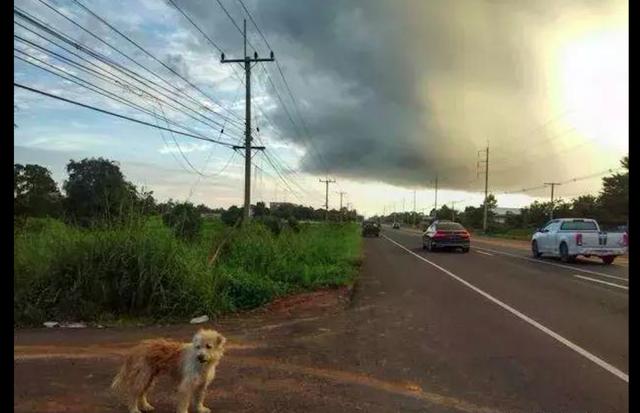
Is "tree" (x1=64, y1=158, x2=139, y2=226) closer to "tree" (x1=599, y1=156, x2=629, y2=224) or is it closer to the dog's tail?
the dog's tail

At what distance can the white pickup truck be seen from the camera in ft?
83.6

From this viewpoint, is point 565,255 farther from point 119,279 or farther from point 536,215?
point 536,215

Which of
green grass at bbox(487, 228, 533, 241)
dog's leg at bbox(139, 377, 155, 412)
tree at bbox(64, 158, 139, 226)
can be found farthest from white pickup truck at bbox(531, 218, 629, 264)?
green grass at bbox(487, 228, 533, 241)

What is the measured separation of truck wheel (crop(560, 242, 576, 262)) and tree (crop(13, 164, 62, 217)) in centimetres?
2709

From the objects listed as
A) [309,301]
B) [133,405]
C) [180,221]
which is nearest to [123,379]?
[133,405]

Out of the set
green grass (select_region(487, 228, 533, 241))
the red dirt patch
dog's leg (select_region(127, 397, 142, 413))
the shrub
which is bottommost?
green grass (select_region(487, 228, 533, 241))

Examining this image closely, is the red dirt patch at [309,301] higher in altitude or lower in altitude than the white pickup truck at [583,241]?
lower

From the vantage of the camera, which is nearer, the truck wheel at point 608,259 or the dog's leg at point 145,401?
the dog's leg at point 145,401

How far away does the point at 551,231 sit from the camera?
1118 inches

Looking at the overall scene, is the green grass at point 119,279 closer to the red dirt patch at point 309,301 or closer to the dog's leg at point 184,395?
the red dirt patch at point 309,301

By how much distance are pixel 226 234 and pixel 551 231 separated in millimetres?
16827

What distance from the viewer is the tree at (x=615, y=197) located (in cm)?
7128

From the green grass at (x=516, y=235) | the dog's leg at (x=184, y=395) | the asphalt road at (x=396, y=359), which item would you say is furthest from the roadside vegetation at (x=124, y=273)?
the green grass at (x=516, y=235)
